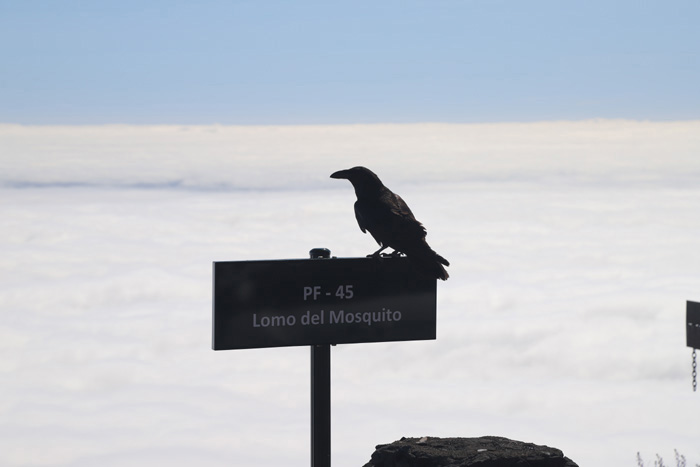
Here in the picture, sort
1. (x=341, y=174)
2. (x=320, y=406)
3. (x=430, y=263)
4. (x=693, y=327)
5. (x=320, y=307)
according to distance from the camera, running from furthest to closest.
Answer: (x=693, y=327)
(x=341, y=174)
(x=430, y=263)
(x=320, y=406)
(x=320, y=307)

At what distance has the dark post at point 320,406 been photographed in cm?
865

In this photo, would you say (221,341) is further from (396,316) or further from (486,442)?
(486,442)

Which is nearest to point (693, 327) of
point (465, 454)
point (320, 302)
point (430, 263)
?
point (430, 263)

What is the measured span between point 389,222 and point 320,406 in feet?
8.18

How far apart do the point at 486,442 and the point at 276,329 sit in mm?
2438

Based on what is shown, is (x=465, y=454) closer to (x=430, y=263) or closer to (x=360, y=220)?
(x=430, y=263)

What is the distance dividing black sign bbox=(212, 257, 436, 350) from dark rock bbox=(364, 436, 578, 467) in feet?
3.63

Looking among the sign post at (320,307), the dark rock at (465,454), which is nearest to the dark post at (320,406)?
the sign post at (320,307)

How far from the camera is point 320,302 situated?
853cm

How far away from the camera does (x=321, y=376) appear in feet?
28.6

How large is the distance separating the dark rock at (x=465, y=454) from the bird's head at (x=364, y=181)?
3.54 metres

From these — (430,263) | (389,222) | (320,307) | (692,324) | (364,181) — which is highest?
(364,181)

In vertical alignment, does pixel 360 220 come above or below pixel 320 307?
above

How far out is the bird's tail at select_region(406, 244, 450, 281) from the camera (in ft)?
29.9
